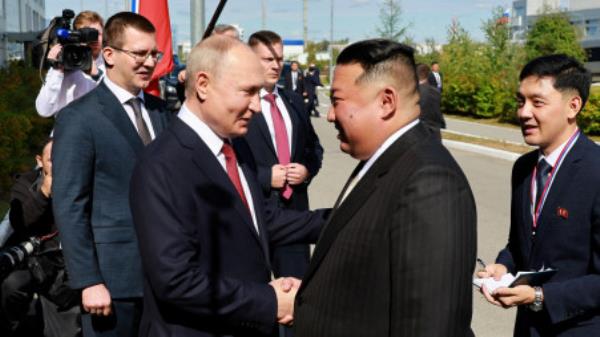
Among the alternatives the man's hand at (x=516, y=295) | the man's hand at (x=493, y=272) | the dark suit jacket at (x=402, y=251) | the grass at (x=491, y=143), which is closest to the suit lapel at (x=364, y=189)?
the dark suit jacket at (x=402, y=251)

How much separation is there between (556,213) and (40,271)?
3150 millimetres

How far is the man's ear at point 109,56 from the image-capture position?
3805 mm

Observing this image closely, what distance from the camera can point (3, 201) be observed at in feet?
33.4

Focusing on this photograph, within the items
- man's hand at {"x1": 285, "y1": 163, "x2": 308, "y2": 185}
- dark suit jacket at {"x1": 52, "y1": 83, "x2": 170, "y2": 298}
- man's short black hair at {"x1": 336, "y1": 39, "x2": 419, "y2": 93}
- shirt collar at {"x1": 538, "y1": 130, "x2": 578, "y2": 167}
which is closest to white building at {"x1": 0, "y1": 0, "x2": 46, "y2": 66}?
man's hand at {"x1": 285, "y1": 163, "x2": 308, "y2": 185}

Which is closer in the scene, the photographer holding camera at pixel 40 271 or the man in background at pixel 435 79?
the photographer holding camera at pixel 40 271

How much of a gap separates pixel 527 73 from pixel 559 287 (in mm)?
940

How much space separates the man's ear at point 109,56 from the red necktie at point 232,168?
3.92 feet

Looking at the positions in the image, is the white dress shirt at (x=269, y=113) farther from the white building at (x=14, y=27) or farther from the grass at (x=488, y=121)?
the white building at (x=14, y=27)

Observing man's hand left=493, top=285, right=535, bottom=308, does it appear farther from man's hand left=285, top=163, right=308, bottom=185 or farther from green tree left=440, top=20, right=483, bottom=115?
green tree left=440, top=20, right=483, bottom=115

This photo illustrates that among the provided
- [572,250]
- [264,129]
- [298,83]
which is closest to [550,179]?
[572,250]

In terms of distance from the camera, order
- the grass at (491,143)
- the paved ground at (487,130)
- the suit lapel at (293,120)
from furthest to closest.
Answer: the paved ground at (487,130)
the grass at (491,143)
the suit lapel at (293,120)

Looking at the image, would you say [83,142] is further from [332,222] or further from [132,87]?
[332,222]

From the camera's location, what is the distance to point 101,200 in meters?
3.49

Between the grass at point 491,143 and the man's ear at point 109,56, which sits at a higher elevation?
the man's ear at point 109,56
